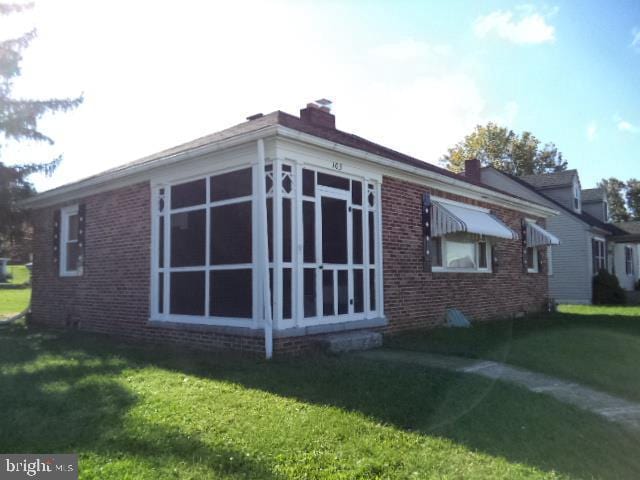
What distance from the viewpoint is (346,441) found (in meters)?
4.32

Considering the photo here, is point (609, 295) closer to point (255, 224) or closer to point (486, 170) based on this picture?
point (486, 170)

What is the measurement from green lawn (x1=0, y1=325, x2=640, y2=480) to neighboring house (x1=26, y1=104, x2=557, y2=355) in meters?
1.57

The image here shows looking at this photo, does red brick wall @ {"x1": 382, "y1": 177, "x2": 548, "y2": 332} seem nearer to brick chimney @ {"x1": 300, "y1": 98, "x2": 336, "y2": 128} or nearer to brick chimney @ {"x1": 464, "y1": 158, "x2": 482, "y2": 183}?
brick chimney @ {"x1": 300, "y1": 98, "x2": 336, "y2": 128}

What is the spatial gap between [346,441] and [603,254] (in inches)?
1036

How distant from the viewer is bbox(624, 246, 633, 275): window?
3036 cm

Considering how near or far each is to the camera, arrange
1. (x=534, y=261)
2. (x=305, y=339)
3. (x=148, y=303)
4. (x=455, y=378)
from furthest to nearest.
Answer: (x=534, y=261), (x=148, y=303), (x=305, y=339), (x=455, y=378)

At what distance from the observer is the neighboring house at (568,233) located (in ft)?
76.8

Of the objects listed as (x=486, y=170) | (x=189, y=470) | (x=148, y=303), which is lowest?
(x=189, y=470)

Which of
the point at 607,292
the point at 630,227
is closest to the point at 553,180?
the point at 607,292

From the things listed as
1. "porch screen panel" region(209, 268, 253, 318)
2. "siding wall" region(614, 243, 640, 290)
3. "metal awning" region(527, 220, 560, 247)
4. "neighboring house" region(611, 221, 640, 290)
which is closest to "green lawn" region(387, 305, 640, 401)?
"porch screen panel" region(209, 268, 253, 318)

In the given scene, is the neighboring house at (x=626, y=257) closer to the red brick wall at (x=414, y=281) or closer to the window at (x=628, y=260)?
the window at (x=628, y=260)

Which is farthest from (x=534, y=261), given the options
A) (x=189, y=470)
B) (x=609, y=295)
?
(x=189, y=470)

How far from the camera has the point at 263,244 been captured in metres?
7.70

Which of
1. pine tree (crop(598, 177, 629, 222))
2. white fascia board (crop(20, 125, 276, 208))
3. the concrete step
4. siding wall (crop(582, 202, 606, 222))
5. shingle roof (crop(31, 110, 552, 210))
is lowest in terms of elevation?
the concrete step
